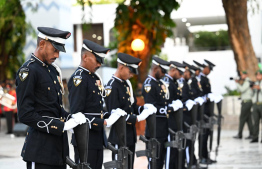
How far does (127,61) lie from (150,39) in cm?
868

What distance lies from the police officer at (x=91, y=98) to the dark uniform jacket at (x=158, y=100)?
6.45ft

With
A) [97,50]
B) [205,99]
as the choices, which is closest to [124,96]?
[97,50]

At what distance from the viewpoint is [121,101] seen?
6.24 metres

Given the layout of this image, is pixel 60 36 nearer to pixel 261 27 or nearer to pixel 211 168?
pixel 211 168

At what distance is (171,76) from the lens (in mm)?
8555

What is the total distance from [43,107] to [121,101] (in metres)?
1.99

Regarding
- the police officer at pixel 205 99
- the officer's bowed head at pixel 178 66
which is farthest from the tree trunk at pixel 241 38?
the officer's bowed head at pixel 178 66

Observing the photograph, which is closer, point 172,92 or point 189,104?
point 172,92

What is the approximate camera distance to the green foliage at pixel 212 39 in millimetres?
30922

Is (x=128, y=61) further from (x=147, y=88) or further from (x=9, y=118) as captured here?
(x=9, y=118)

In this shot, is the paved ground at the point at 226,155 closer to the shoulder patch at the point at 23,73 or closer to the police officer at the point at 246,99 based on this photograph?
the police officer at the point at 246,99

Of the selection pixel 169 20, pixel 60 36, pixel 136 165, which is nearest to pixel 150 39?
pixel 169 20

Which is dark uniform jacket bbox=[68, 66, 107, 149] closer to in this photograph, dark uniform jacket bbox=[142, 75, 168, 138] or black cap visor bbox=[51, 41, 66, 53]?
black cap visor bbox=[51, 41, 66, 53]

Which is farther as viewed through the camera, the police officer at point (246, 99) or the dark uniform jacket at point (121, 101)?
the police officer at point (246, 99)
